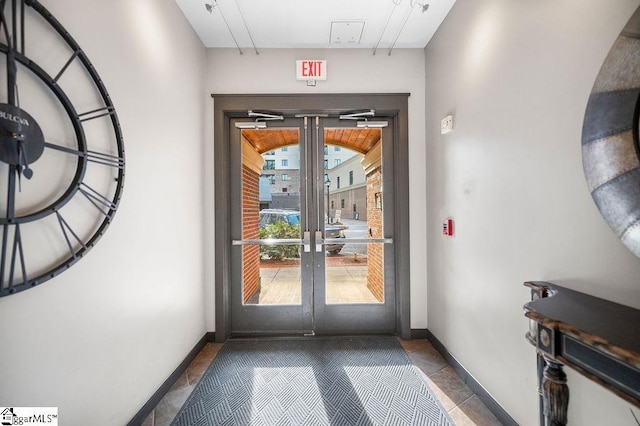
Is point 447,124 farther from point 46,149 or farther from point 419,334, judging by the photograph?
point 46,149

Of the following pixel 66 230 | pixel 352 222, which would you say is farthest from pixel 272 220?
pixel 66 230

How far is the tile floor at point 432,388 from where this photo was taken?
1788mm

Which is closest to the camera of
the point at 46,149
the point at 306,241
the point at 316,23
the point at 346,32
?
Answer: the point at 46,149

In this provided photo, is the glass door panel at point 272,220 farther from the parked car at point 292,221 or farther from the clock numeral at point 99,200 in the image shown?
the clock numeral at point 99,200

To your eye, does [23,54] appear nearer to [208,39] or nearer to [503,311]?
[208,39]

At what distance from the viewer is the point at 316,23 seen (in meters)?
2.44

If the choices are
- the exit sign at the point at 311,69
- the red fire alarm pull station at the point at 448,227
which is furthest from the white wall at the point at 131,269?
the red fire alarm pull station at the point at 448,227

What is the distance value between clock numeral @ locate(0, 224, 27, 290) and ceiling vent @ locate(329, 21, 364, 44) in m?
2.62

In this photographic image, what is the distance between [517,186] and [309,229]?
75.0 inches

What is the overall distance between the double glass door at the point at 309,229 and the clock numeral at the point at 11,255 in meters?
1.89

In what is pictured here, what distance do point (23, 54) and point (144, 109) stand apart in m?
0.75

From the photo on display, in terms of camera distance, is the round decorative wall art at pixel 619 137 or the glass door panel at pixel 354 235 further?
the glass door panel at pixel 354 235

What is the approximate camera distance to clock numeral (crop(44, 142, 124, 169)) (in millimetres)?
1169

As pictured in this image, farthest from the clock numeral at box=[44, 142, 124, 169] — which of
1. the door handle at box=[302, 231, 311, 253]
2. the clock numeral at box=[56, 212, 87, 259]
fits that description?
the door handle at box=[302, 231, 311, 253]
